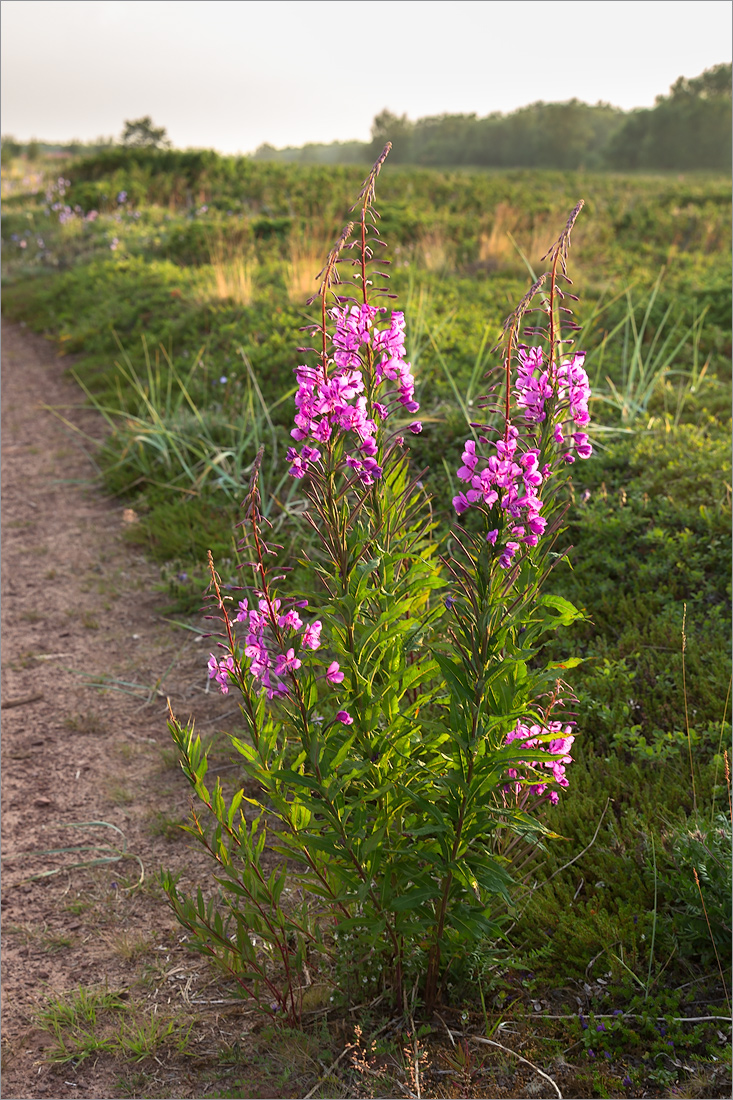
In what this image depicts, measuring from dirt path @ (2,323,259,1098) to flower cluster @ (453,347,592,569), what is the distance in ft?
5.95

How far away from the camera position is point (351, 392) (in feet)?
5.65

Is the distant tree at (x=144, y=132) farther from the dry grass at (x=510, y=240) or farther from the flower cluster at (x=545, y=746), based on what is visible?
the flower cluster at (x=545, y=746)

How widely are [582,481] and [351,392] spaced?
3.50m

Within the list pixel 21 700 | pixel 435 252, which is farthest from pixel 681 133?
pixel 21 700

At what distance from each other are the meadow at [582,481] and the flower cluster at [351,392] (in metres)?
0.47

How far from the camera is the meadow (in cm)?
237

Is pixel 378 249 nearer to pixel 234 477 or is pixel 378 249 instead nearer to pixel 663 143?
pixel 234 477

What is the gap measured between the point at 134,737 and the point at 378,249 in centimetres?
830

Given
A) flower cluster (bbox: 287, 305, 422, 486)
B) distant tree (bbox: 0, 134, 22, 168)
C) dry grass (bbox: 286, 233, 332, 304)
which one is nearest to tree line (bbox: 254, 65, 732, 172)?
distant tree (bbox: 0, 134, 22, 168)

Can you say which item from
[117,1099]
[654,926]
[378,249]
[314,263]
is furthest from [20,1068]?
[378,249]

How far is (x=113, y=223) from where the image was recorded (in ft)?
48.1

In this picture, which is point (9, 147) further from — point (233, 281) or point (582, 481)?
point (582, 481)

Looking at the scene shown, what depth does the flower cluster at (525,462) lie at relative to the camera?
5.34 feet

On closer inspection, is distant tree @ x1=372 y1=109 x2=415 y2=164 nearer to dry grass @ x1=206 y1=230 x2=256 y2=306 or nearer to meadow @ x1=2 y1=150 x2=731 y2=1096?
meadow @ x1=2 y1=150 x2=731 y2=1096
